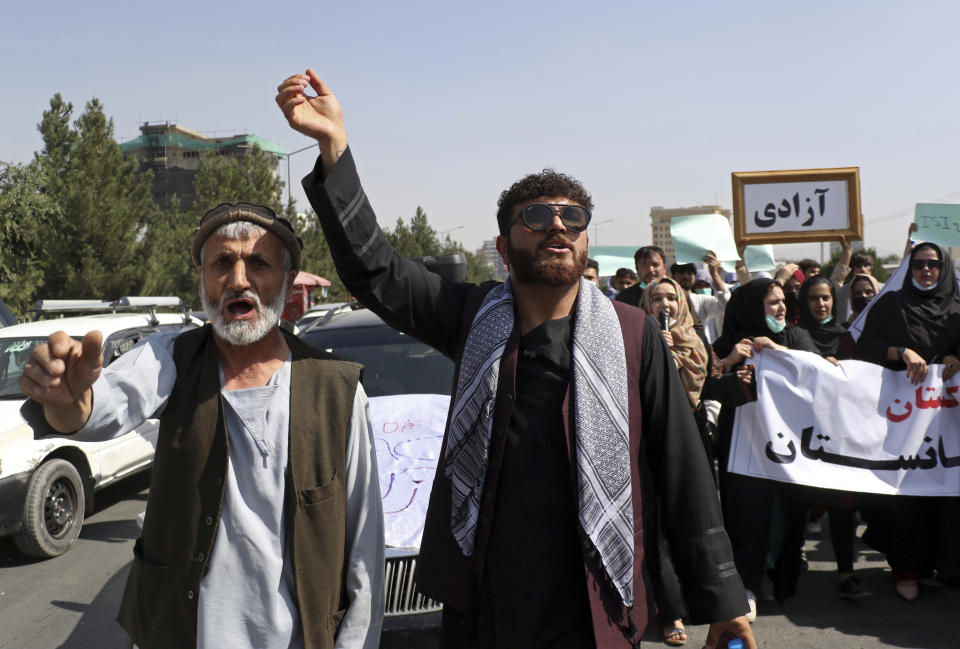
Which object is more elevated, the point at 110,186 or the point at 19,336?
the point at 110,186

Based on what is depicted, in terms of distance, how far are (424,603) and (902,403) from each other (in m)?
3.51

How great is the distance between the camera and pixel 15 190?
22750 millimetres

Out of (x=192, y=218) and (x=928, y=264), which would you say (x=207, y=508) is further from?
(x=192, y=218)

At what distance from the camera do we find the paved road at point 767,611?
4.56 metres

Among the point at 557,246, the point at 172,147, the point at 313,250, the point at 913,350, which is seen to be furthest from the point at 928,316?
the point at 172,147

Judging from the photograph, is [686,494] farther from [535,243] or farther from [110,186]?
[110,186]

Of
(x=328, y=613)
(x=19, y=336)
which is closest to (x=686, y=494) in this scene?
(x=328, y=613)

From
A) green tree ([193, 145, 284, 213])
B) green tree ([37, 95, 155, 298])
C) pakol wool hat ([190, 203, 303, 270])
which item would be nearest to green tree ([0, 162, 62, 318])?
green tree ([37, 95, 155, 298])

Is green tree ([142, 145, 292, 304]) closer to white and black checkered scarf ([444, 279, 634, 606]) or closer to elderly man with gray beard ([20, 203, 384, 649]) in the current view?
elderly man with gray beard ([20, 203, 384, 649])

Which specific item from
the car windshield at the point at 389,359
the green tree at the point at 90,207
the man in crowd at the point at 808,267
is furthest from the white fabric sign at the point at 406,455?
the green tree at the point at 90,207

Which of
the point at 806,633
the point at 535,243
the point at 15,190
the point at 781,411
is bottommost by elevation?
the point at 806,633

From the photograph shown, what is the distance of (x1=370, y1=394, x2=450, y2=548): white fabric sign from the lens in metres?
3.70

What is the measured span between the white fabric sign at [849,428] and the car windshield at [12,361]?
6043 millimetres

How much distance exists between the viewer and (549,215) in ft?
7.73
